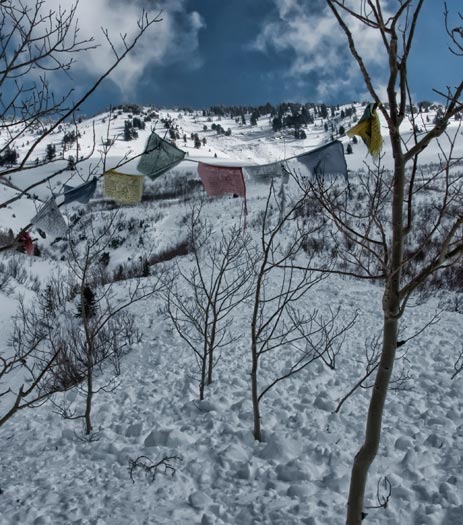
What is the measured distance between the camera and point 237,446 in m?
3.80

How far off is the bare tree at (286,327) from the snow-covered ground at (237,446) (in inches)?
8.7

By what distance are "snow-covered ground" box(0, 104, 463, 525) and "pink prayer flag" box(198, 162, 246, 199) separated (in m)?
2.75

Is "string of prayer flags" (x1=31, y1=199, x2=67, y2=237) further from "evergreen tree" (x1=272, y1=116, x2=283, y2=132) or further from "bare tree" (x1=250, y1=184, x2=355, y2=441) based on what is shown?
"evergreen tree" (x1=272, y1=116, x2=283, y2=132)

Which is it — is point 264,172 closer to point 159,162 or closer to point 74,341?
point 159,162

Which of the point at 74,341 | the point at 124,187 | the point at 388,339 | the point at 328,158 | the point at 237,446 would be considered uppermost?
the point at 328,158

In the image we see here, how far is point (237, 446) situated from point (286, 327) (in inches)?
150

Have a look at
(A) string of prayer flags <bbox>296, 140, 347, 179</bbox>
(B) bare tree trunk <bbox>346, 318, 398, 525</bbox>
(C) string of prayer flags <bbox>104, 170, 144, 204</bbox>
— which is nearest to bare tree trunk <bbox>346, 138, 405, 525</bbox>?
(B) bare tree trunk <bbox>346, 318, 398, 525</bbox>

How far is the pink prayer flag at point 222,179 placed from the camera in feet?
19.6

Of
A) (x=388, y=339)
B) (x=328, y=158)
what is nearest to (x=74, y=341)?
(x=328, y=158)

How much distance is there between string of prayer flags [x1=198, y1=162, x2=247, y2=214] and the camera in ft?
19.6

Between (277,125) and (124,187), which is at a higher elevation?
(277,125)

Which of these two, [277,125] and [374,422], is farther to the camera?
[277,125]

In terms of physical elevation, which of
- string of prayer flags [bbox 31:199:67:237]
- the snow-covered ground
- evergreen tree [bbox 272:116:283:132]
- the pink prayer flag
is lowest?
the snow-covered ground

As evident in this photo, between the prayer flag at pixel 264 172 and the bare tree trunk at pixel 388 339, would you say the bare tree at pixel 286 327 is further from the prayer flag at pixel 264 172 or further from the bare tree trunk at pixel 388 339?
the prayer flag at pixel 264 172
